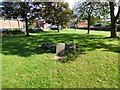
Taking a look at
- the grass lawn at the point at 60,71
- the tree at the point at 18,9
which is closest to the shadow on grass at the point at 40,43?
the grass lawn at the point at 60,71

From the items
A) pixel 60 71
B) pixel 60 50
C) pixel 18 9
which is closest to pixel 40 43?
pixel 60 50

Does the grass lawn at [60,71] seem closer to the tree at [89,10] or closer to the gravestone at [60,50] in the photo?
the gravestone at [60,50]

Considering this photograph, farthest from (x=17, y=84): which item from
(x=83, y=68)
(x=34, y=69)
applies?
(x=83, y=68)

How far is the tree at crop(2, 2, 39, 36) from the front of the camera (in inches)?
899

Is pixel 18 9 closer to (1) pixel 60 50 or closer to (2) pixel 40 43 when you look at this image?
(2) pixel 40 43

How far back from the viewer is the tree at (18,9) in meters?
22.8

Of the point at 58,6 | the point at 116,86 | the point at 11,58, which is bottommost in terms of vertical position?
the point at 116,86

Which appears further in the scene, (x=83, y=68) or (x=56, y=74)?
(x=83, y=68)

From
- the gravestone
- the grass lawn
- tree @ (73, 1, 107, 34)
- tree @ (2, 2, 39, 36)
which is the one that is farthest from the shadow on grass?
tree @ (73, 1, 107, 34)

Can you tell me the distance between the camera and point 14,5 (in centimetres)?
2298

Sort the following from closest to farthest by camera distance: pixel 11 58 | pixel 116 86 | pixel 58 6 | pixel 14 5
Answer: pixel 116 86, pixel 11 58, pixel 14 5, pixel 58 6

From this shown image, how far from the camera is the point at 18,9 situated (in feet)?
75.8

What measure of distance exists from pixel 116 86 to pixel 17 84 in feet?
11.2

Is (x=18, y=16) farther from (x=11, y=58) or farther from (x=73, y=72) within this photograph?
(x=73, y=72)
